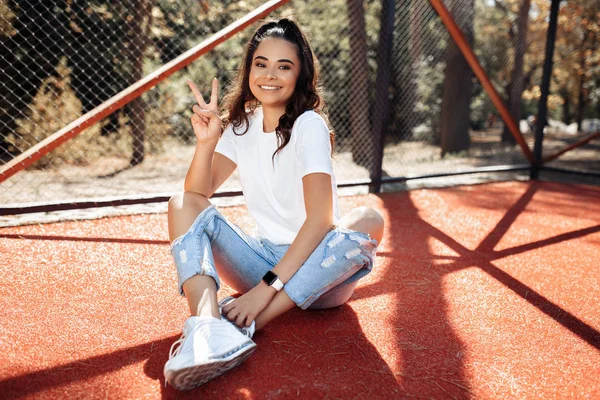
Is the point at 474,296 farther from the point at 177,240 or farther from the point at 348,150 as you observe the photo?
the point at 348,150

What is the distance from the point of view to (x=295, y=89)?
2.06 m

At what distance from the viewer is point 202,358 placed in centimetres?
139

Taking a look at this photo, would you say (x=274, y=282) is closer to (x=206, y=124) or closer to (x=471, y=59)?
(x=206, y=124)

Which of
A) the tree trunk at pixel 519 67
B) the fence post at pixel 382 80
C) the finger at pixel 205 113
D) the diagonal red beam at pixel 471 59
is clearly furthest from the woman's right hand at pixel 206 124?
the tree trunk at pixel 519 67

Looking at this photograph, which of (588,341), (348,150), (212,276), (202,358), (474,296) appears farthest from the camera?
(348,150)

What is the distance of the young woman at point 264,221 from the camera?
1577 mm

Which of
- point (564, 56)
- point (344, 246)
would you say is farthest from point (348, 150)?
point (564, 56)

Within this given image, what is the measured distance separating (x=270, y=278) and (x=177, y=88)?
23.3 feet

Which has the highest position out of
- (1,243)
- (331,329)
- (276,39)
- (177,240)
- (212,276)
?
(276,39)

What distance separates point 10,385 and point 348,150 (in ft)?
26.2

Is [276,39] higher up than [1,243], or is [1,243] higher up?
[276,39]

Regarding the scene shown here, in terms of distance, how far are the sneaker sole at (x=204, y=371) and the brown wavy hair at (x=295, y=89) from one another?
0.82 meters

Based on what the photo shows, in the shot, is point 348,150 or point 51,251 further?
point 348,150

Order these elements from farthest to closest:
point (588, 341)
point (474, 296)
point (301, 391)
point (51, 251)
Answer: point (51, 251), point (474, 296), point (588, 341), point (301, 391)
